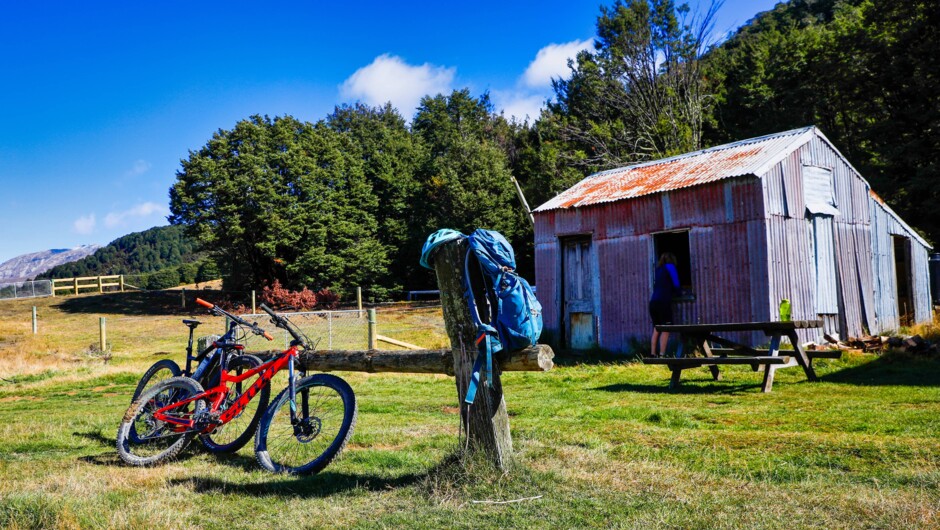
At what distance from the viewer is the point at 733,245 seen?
13.6 meters

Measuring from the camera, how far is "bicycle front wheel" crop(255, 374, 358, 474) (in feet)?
17.2

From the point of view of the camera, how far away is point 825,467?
186 inches

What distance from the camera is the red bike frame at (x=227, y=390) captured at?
18.8ft

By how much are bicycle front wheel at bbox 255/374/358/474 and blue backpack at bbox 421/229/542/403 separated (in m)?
1.27

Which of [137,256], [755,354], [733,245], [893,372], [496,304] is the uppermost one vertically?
[137,256]

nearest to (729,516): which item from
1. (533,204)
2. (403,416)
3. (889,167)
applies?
(403,416)

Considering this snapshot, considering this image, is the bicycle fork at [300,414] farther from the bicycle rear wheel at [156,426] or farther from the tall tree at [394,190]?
the tall tree at [394,190]

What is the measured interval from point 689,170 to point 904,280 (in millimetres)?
8207

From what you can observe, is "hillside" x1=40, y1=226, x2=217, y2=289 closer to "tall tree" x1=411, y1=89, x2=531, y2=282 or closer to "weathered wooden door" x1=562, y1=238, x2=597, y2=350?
"tall tree" x1=411, y1=89, x2=531, y2=282

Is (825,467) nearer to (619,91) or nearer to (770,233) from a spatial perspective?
(770,233)

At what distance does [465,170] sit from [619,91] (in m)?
10.0

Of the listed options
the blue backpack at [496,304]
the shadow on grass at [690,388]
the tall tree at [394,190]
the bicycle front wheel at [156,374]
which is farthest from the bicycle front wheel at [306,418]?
the tall tree at [394,190]

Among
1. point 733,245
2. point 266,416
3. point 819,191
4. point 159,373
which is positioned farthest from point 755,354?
point 159,373

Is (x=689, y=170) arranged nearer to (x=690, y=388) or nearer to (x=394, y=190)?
(x=690, y=388)
